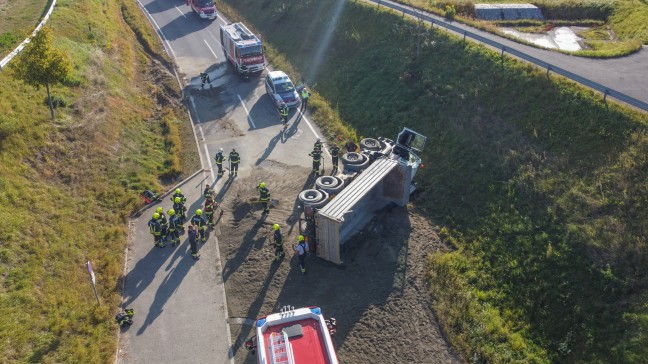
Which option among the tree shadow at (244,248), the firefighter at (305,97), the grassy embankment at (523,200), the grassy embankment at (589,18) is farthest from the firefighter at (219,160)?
the grassy embankment at (589,18)

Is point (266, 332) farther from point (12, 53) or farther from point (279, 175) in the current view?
point (12, 53)

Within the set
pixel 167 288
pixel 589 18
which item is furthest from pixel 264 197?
pixel 589 18

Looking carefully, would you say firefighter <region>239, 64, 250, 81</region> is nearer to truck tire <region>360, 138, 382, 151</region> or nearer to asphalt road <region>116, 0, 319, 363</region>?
asphalt road <region>116, 0, 319, 363</region>

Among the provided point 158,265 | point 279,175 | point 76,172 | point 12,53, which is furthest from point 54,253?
point 12,53

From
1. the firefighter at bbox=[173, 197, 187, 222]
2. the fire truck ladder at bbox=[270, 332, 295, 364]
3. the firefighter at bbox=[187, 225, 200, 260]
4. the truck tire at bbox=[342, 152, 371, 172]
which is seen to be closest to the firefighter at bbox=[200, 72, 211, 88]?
the firefighter at bbox=[173, 197, 187, 222]

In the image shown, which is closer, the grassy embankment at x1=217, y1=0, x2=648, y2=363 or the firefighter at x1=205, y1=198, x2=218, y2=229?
the grassy embankment at x1=217, y1=0, x2=648, y2=363

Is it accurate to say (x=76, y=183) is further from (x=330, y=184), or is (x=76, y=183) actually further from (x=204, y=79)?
(x=204, y=79)

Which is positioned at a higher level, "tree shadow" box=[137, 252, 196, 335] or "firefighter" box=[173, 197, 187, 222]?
"firefighter" box=[173, 197, 187, 222]

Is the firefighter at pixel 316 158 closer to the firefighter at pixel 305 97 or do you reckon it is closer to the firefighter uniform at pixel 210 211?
the firefighter uniform at pixel 210 211
